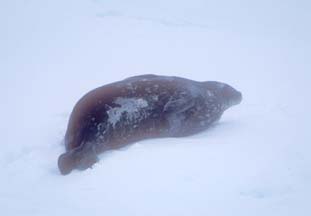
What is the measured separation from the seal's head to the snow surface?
0.65 ft

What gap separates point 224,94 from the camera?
18.8ft

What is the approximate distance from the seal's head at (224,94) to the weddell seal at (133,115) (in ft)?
0.40

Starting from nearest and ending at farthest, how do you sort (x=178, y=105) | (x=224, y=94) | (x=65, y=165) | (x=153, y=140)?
(x=65, y=165) → (x=153, y=140) → (x=178, y=105) → (x=224, y=94)

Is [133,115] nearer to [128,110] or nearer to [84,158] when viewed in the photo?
[128,110]

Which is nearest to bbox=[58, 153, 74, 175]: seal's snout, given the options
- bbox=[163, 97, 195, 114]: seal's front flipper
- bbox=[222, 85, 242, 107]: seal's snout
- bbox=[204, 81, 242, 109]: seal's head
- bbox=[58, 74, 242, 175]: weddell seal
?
bbox=[58, 74, 242, 175]: weddell seal

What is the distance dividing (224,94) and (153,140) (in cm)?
174

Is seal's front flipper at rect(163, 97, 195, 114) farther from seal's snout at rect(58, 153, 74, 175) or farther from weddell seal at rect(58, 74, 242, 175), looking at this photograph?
seal's snout at rect(58, 153, 74, 175)

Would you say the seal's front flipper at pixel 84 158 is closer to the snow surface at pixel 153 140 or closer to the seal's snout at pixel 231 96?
the snow surface at pixel 153 140

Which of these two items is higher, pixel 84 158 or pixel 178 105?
pixel 178 105

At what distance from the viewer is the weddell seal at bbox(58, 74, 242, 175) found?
4082 millimetres

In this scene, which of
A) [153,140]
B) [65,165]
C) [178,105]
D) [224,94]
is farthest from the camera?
[224,94]

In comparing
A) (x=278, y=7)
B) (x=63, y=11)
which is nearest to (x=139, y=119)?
(x=63, y=11)

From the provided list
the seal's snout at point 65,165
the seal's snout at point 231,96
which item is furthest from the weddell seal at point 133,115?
the seal's snout at point 231,96

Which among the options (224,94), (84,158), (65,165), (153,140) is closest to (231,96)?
(224,94)
